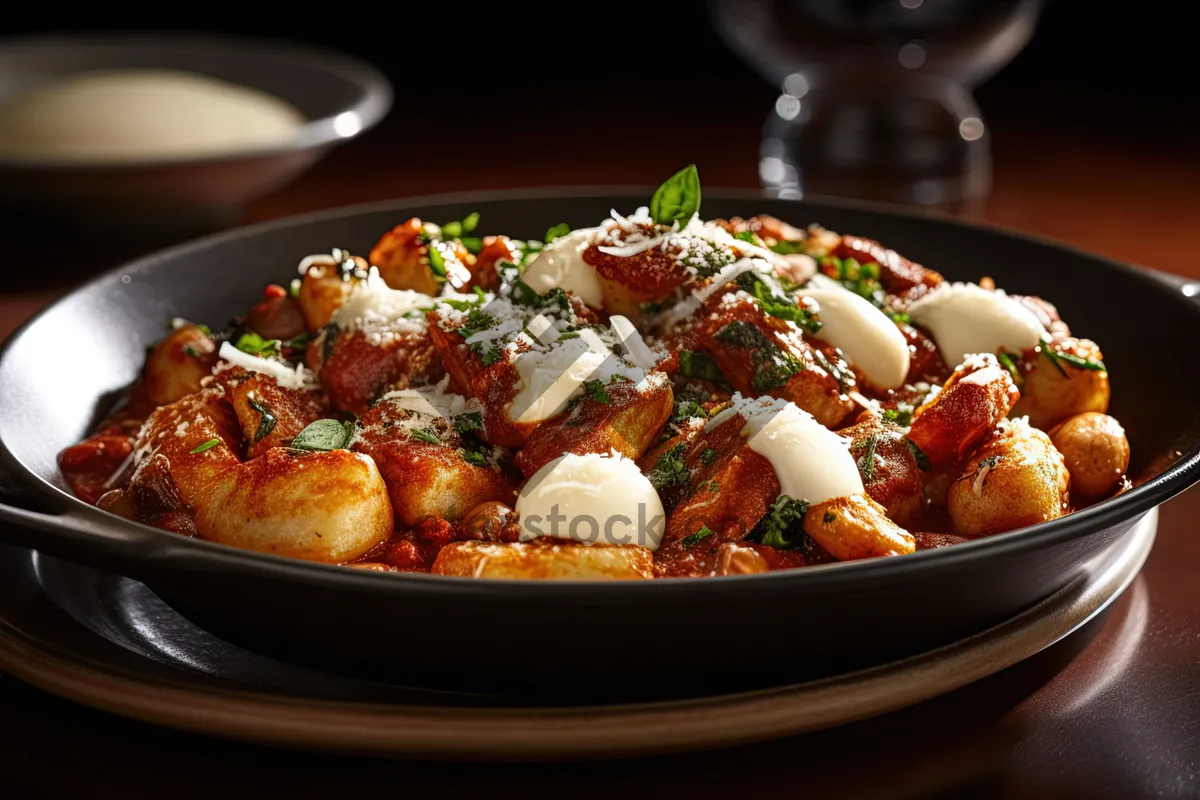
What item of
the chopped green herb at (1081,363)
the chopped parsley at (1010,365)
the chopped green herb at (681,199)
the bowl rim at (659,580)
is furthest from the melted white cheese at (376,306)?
the chopped green herb at (1081,363)

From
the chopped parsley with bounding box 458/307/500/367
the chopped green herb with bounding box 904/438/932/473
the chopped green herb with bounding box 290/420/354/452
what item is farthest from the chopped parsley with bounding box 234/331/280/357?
the chopped green herb with bounding box 904/438/932/473

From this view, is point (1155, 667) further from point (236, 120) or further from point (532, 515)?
point (236, 120)

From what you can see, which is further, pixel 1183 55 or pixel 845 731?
pixel 1183 55

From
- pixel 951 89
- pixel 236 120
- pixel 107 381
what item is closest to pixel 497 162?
pixel 236 120

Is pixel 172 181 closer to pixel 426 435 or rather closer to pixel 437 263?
pixel 437 263

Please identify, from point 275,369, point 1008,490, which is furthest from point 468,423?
point 1008,490

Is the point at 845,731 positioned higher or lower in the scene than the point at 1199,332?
lower
